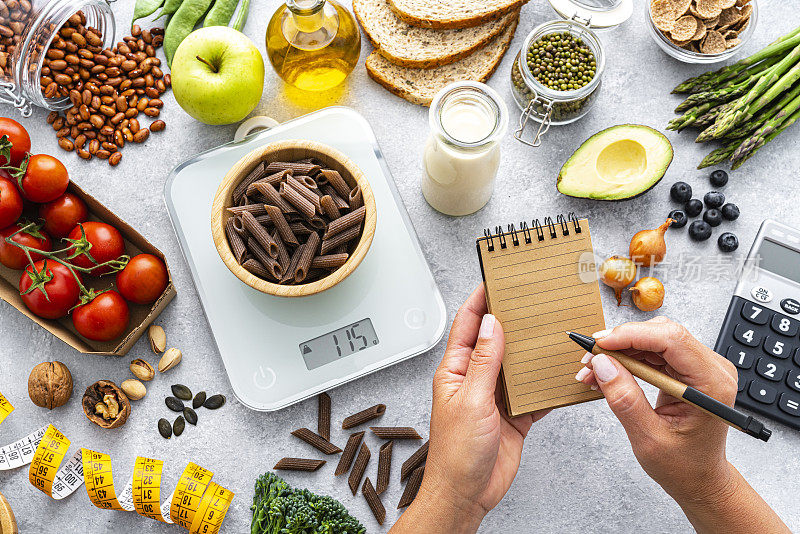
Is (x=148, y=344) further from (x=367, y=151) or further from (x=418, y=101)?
(x=418, y=101)

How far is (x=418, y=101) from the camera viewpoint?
1.80 meters

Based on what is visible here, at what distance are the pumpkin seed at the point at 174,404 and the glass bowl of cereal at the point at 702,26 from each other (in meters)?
→ 1.68

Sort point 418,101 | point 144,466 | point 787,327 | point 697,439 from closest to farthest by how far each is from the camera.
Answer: point 697,439 < point 144,466 < point 787,327 < point 418,101

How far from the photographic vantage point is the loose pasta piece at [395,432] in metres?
1.66

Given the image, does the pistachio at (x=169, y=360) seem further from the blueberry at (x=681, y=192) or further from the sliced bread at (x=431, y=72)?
the blueberry at (x=681, y=192)

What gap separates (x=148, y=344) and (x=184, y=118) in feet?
2.15

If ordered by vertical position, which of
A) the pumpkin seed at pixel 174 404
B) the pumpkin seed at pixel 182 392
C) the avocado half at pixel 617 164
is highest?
the avocado half at pixel 617 164

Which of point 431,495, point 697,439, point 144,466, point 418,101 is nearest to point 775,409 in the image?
point 697,439

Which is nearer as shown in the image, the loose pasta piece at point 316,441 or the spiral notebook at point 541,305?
the spiral notebook at point 541,305

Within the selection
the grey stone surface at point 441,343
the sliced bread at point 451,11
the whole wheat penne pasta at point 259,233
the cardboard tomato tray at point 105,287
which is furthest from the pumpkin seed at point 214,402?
the sliced bread at point 451,11

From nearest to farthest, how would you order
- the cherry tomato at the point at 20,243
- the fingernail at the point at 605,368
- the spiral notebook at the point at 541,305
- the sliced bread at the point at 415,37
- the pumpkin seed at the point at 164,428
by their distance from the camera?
the fingernail at the point at 605,368
the spiral notebook at the point at 541,305
the cherry tomato at the point at 20,243
the pumpkin seed at the point at 164,428
the sliced bread at the point at 415,37

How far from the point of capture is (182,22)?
179 cm

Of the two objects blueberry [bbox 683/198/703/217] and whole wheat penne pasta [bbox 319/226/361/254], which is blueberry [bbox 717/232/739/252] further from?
whole wheat penne pasta [bbox 319/226/361/254]

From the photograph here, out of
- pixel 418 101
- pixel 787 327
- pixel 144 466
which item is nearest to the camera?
pixel 144 466
